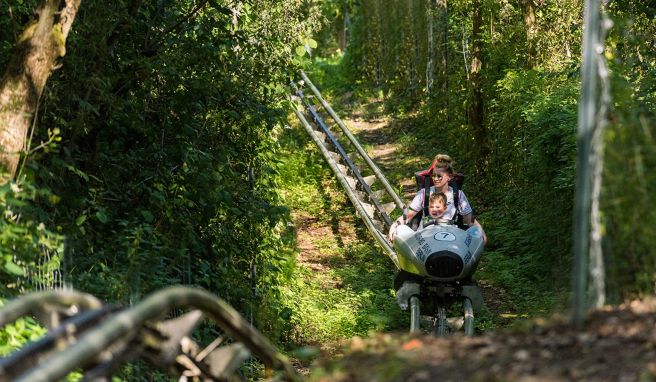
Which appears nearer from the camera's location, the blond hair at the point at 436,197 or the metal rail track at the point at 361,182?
the blond hair at the point at 436,197

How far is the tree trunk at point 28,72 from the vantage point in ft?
25.2

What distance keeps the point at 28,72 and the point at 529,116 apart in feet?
27.7

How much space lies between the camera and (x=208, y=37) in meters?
10.8

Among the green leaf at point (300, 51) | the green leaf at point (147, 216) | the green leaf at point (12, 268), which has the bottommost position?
the green leaf at point (12, 268)

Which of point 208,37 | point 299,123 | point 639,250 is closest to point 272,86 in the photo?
point 208,37

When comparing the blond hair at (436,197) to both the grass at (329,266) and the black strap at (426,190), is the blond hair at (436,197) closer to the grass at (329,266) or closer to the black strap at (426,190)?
the black strap at (426,190)

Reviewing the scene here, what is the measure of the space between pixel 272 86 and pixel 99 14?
2.81 metres

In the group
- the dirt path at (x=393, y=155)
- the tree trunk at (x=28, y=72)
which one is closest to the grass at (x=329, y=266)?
the dirt path at (x=393, y=155)

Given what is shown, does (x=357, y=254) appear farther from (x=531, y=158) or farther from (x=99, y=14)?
(x=99, y=14)

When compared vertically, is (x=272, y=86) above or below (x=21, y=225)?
above

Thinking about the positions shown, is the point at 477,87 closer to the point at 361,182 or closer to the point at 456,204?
the point at 361,182

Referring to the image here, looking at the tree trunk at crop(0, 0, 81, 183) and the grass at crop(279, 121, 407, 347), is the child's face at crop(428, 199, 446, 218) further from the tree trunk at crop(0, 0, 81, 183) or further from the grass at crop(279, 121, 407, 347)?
the tree trunk at crop(0, 0, 81, 183)

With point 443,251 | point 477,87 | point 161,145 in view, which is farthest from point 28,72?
point 477,87

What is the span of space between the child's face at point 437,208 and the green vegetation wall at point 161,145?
1685mm
